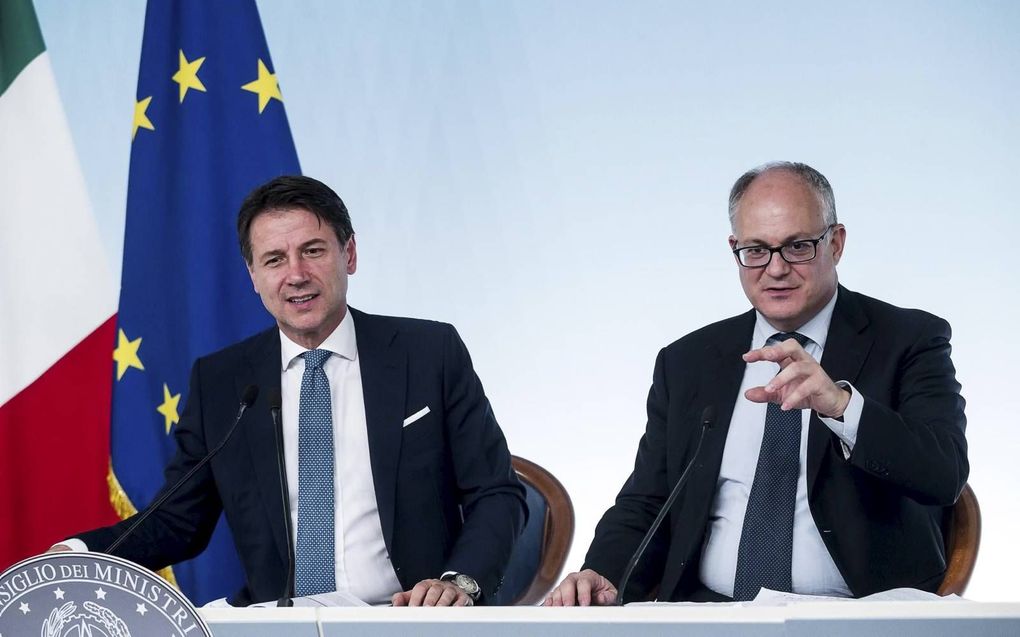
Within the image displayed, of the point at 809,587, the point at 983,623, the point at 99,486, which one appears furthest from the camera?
the point at 99,486

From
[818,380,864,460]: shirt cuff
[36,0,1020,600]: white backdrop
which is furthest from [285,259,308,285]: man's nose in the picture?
[36,0,1020,600]: white backdrop

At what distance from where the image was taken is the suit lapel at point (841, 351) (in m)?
2.26

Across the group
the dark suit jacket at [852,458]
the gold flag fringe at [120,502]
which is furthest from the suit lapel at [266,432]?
the gold flag fringe at [120,502]

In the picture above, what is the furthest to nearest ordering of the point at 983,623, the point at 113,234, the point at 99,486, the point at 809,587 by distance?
the point at 113,234
the point at 99,486
the point at 809,587
the point at 983,623

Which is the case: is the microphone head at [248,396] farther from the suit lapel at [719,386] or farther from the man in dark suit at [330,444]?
the suit lapel at [719,386]

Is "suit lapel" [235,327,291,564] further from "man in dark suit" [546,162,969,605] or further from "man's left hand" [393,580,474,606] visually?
"man in dark suit" [546,162,969,605]

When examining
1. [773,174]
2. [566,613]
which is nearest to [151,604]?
[566,613]

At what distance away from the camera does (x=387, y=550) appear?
2.48 meters

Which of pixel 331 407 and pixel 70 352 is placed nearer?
pixel 331 407

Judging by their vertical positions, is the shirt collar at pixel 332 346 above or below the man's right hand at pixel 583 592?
above

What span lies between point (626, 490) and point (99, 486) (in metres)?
1.70

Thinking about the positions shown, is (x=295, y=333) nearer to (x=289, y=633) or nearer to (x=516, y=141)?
(x=289, y=633)

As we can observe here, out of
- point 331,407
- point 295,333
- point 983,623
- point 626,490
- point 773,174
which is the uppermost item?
point 773,174

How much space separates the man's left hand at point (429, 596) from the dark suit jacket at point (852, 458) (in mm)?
482
